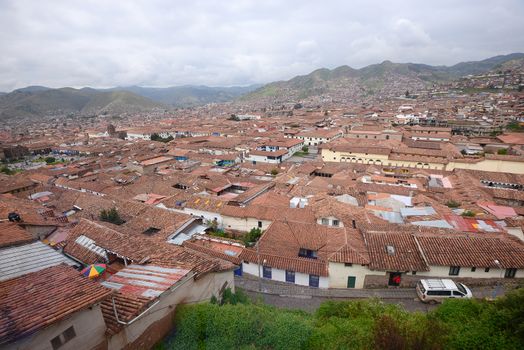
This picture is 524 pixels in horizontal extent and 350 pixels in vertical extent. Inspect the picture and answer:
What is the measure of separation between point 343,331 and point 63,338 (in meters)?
7.25

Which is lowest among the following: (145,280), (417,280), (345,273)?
(417,280)

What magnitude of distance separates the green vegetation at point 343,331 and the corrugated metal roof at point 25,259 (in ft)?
14.2

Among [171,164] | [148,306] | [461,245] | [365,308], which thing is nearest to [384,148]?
[461,245]

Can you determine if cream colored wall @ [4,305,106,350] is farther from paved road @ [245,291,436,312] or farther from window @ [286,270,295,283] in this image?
window @ [286,270,295,283]

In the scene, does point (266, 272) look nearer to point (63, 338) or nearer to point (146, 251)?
point (146, 251)

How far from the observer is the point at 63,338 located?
5980 mm

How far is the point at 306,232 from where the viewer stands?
19.2 m

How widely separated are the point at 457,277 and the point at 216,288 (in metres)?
13.4

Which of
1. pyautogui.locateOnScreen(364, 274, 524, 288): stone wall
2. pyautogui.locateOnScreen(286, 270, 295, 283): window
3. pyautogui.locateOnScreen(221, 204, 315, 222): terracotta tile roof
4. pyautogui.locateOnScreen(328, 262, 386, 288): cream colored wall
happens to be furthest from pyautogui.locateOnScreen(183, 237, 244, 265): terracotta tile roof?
pyautogui.locateOnScreen(364, 274, 524, 288): stone wall

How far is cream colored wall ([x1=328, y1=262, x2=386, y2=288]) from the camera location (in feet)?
50.9

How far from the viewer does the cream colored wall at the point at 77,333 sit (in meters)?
5.41

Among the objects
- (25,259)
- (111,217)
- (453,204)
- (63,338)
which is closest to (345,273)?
(63,338)

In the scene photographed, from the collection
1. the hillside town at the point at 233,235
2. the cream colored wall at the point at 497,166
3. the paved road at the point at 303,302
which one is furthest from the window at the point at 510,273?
the cream colored wall at the point at 497,166

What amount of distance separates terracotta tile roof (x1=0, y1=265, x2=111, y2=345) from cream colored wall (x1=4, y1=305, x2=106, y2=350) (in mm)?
262
